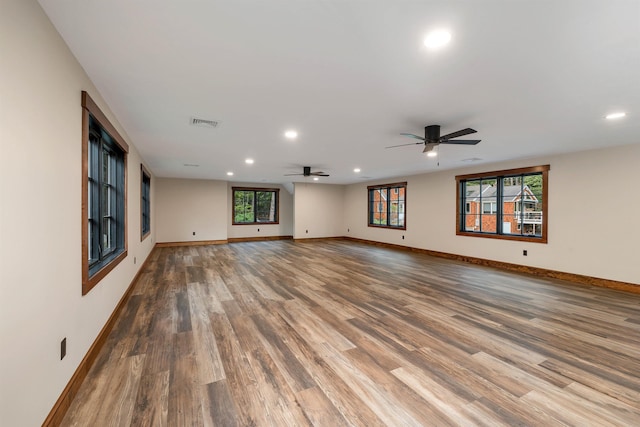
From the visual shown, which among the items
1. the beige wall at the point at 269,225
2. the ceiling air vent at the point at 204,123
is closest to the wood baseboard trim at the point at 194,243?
the beige wall at the point at 269,225

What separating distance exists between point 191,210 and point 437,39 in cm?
926

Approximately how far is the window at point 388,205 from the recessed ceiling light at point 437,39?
714 centimetres

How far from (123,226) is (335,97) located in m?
3.18

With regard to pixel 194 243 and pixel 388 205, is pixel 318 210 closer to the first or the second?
pixel 388 205

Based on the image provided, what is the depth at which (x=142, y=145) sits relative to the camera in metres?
4.57

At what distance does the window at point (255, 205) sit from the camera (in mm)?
10484

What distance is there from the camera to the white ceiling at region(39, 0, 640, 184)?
1503mm

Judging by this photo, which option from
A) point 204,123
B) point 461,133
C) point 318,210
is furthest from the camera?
point 318,210

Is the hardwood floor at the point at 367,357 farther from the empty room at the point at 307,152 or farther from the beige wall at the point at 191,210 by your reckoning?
the beige wall at the point at 191,210

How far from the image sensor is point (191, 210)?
9383 millimetres

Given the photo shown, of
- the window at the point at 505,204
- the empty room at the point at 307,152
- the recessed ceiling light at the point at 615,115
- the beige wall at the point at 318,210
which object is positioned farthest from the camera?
the beige wall at the point at 318,210

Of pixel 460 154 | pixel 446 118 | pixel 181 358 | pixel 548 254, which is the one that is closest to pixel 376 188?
pixel 460 154

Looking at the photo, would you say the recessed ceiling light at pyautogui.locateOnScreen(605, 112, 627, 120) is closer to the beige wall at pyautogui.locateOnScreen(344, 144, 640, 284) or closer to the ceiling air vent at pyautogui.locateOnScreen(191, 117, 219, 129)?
the beige wall at pyautogui.locateOnScreen(344, 144, 640, 284)

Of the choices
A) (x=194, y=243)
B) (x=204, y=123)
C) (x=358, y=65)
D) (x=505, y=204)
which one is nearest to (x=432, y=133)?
(x=358, y=65)
